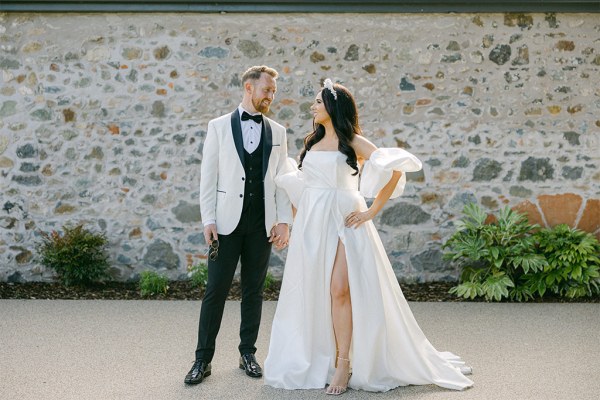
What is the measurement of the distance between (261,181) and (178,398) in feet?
4.52

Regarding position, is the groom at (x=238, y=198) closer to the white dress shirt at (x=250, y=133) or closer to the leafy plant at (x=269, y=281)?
the white dress shirt at (x=250, y=133)

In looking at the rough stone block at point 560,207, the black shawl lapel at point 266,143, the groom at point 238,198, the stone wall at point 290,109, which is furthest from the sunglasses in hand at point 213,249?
the rough stone block at point 560,207

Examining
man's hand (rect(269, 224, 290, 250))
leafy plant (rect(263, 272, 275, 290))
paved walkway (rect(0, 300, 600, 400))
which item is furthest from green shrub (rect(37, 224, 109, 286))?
man's hand (rect(269, 224, 290, 250))

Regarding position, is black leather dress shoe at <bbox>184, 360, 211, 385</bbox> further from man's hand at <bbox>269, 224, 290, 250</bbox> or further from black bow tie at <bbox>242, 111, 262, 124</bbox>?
black bow tie at <bbox>242, 111, 262, 124</bbox>

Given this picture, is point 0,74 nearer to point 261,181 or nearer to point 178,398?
point 261,181

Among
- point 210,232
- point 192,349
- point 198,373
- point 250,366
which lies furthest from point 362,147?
point 192,349

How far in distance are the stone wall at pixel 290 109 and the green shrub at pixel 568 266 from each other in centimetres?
43

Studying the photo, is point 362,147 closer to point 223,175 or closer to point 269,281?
point 223,175

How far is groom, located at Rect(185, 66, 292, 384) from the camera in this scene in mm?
4770

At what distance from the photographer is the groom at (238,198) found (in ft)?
15.6

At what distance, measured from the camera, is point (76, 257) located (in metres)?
7.71

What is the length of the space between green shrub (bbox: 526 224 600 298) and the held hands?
3.29 metres

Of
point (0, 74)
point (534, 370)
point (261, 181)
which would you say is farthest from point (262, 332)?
point (0, 74)

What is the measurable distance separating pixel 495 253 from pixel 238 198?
11.3ft
